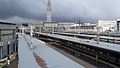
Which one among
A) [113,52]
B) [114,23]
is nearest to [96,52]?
[113,52]

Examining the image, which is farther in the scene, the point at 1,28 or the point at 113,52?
the point at 1,28

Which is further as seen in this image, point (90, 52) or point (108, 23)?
point (108, 23)

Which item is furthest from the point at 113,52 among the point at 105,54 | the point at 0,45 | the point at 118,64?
the point at 0,45

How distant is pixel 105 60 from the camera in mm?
38781

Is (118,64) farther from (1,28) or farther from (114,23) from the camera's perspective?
(114,23)

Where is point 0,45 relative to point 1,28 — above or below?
below

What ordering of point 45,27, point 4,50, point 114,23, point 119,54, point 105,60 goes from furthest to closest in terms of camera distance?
point 45,27
point 114,23
point 4,50
point 105,60
point 119,54

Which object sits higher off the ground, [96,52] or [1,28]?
[1,28]

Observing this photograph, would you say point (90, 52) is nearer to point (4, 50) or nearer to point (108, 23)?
point (4, 50)

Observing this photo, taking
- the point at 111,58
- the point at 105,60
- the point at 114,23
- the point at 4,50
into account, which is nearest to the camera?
the point at 111,58

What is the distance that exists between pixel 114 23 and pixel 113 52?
152 meters

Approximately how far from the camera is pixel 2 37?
50469 millimetres

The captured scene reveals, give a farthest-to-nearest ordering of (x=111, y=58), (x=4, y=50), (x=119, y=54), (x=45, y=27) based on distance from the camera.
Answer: (x=45, y=27), (x=4, y=50), (x=111, y=58), (x=119, y=54)

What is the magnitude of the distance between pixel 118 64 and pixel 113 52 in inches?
74.4
